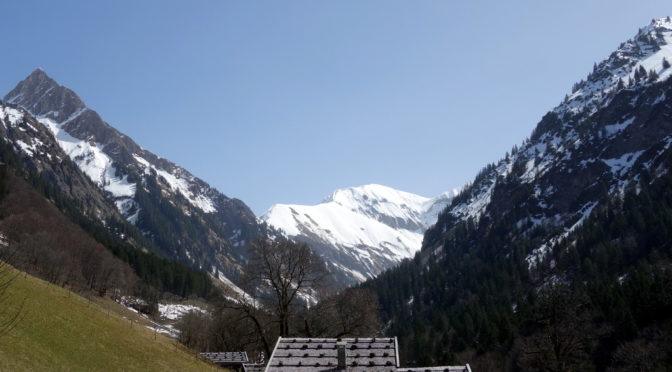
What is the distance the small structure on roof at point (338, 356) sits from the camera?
2390 centimetres

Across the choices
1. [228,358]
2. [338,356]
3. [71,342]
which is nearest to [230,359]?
[228,358]

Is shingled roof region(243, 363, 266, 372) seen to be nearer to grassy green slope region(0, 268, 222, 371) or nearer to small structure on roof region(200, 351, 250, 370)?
small structure on roof region(200, 351, 250, 370)

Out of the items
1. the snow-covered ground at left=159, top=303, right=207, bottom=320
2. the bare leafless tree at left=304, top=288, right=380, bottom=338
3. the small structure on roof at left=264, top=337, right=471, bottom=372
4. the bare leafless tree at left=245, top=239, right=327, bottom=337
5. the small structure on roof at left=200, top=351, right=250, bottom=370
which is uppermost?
the snow-covered ground at left=159, top=303, right=207, bottom=320

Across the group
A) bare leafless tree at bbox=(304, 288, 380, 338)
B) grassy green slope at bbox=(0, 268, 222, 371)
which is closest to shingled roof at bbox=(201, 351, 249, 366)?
grassy green slope at bbox=(0, 268, 222, 371)

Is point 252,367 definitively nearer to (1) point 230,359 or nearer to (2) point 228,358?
(1) point 230,359

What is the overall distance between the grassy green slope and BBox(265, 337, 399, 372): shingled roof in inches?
714

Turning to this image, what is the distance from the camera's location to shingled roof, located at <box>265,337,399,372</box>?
78.5 feet

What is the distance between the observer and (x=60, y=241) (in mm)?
168875

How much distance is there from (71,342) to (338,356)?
2615 centimetres

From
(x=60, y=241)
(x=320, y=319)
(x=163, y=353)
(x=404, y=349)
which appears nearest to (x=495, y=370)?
(x=404, y=349)

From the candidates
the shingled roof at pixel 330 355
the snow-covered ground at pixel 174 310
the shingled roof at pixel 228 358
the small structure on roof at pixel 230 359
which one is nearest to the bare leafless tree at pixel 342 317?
the small structure on roof at pixel 230 359

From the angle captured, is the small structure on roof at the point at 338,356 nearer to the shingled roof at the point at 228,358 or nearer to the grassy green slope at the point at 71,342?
the grassy green slope at the point at 71,342

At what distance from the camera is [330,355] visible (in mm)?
24656

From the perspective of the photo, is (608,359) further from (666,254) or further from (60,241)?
(60,241)
